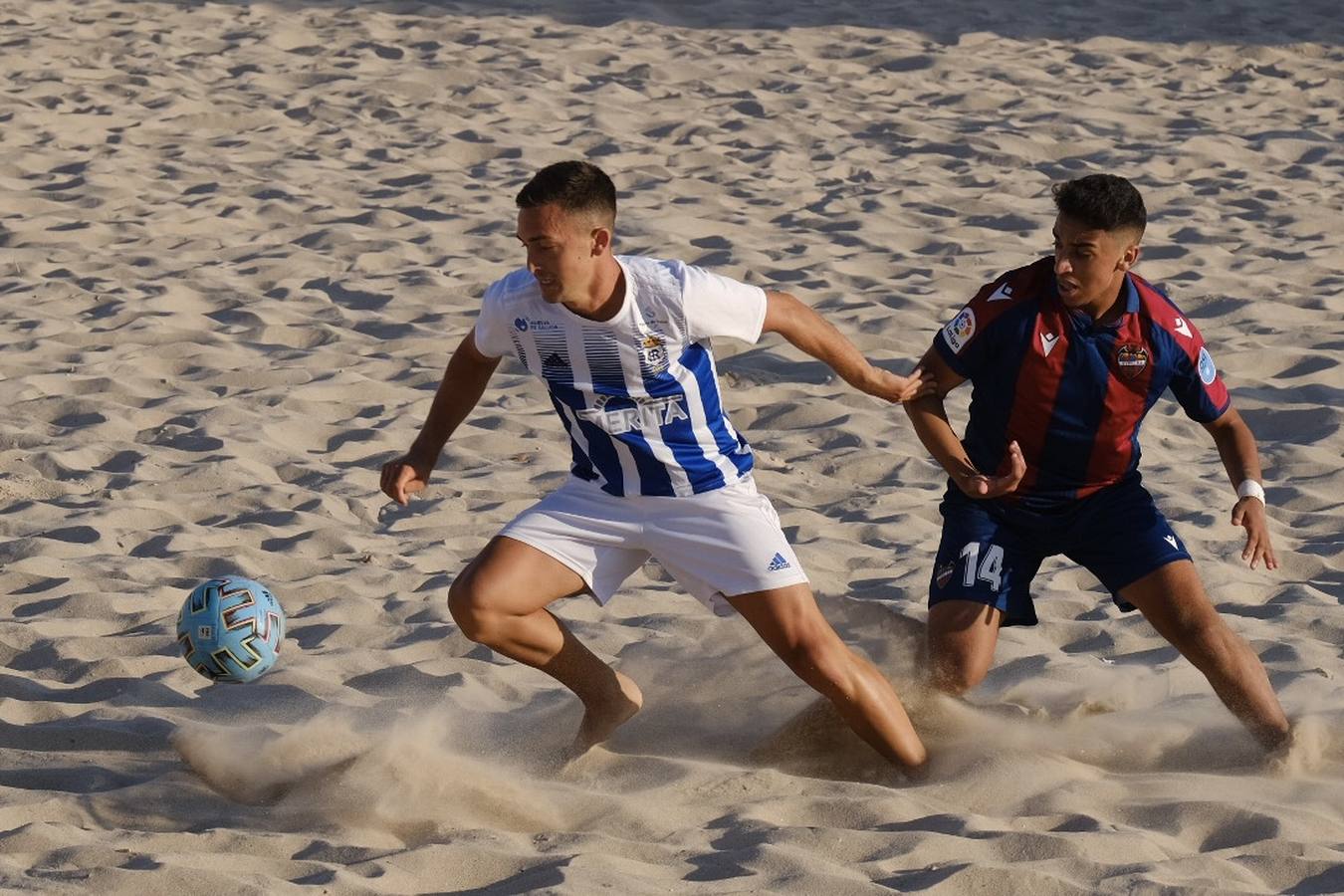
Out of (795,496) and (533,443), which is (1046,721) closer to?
(795,496)

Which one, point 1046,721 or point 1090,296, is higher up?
point 1090,296

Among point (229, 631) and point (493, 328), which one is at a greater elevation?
point (493, 328)

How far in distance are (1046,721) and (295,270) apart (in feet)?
16.7

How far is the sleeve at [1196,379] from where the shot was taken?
4.39 m

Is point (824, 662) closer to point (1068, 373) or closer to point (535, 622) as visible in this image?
point (535, 622)

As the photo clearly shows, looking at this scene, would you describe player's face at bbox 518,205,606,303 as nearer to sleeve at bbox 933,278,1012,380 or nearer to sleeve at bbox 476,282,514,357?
sleeve at bbox 476,282,514,357

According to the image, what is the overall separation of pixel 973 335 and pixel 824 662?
0.93 m

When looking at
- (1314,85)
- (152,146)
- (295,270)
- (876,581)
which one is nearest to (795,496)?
(876,581)

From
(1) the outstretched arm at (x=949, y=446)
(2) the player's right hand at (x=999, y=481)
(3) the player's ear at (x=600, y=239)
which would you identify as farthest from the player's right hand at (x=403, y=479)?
(2) the player's right hand at (x=999, y=481)

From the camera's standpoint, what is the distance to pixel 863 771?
436cm

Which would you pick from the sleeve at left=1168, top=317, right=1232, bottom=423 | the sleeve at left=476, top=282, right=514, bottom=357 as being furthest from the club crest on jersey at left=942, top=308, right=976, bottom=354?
the sleeve at left=476, top=282, right=514, bottom=357

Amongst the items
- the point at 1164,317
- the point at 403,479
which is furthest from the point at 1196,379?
the point at 403,479

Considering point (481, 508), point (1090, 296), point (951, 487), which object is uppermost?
point (1090, 296)

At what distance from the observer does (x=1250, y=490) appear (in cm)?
437
